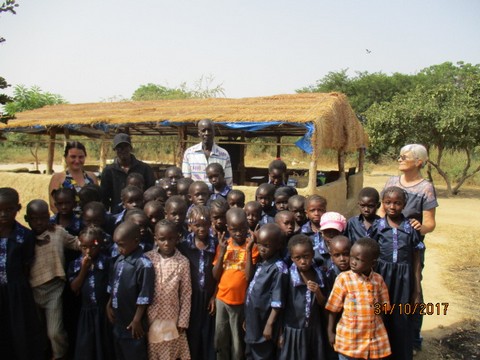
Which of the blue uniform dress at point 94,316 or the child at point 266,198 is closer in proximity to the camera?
the blue uniform dress at point 94,316

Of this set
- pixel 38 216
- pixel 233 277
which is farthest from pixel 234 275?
pixel 38 216

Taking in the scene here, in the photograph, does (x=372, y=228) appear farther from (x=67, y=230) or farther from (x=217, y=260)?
→ (x=67, y=230)

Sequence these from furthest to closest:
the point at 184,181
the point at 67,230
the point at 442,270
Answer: the point at 442,270
the point at 184,181
the point at 67,230

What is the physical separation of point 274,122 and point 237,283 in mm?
5225

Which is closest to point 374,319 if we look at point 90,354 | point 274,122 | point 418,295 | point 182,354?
point 418,295

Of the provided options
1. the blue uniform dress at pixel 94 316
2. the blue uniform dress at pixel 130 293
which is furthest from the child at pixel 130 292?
the blue uniform dress at pixel 94 316

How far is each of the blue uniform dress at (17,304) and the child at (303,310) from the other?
163 cm

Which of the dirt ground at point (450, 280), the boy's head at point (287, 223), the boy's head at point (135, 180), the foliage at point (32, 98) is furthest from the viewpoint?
the foliage at point (32, 98)

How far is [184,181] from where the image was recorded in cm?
387

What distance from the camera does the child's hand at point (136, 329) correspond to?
2.46m

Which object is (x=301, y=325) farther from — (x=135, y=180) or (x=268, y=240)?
(x=135, y=180)

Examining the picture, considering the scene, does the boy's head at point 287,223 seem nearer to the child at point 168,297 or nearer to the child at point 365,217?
the child at point 365,217

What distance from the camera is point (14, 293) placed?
8.32ft

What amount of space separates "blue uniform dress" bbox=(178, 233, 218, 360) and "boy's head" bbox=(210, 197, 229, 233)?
0.57ft
